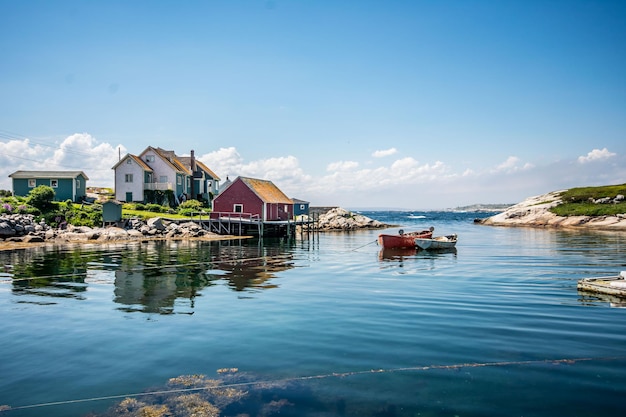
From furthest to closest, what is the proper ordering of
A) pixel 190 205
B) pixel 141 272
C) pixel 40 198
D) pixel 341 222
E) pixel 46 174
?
pixel 341 222
pixel 190 205
pixel 46 174
pixel 40 198
pixel 141 272

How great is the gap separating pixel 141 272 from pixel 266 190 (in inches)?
1484

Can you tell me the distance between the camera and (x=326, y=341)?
40.4 ft

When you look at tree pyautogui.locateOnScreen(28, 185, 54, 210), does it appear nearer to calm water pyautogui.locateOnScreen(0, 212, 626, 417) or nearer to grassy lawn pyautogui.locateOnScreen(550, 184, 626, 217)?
calm water pyautogui.locateOnScreen(0, 212, 626, 417)

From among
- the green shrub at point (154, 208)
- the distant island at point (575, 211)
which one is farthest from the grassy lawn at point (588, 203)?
the green shrub at point (154, 208)

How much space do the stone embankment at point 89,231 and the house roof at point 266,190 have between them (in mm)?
7892

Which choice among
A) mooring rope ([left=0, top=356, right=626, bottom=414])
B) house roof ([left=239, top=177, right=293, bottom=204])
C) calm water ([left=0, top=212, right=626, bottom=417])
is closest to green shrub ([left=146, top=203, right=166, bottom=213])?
house roof ([left=239, top=177, right=293, bottom=204])

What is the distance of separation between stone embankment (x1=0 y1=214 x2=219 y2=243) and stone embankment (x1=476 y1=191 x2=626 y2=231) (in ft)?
183

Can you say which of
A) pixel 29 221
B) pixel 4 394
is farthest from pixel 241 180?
pixel 4 394

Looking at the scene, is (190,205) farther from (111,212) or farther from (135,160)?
(111,212)

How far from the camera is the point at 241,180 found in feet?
194

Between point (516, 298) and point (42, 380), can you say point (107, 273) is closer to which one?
point (42, 380)

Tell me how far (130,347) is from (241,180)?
158ft

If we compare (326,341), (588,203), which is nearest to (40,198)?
(326,341)

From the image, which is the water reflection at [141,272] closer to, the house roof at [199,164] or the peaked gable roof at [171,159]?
the peaked gable roof at [171,159]
